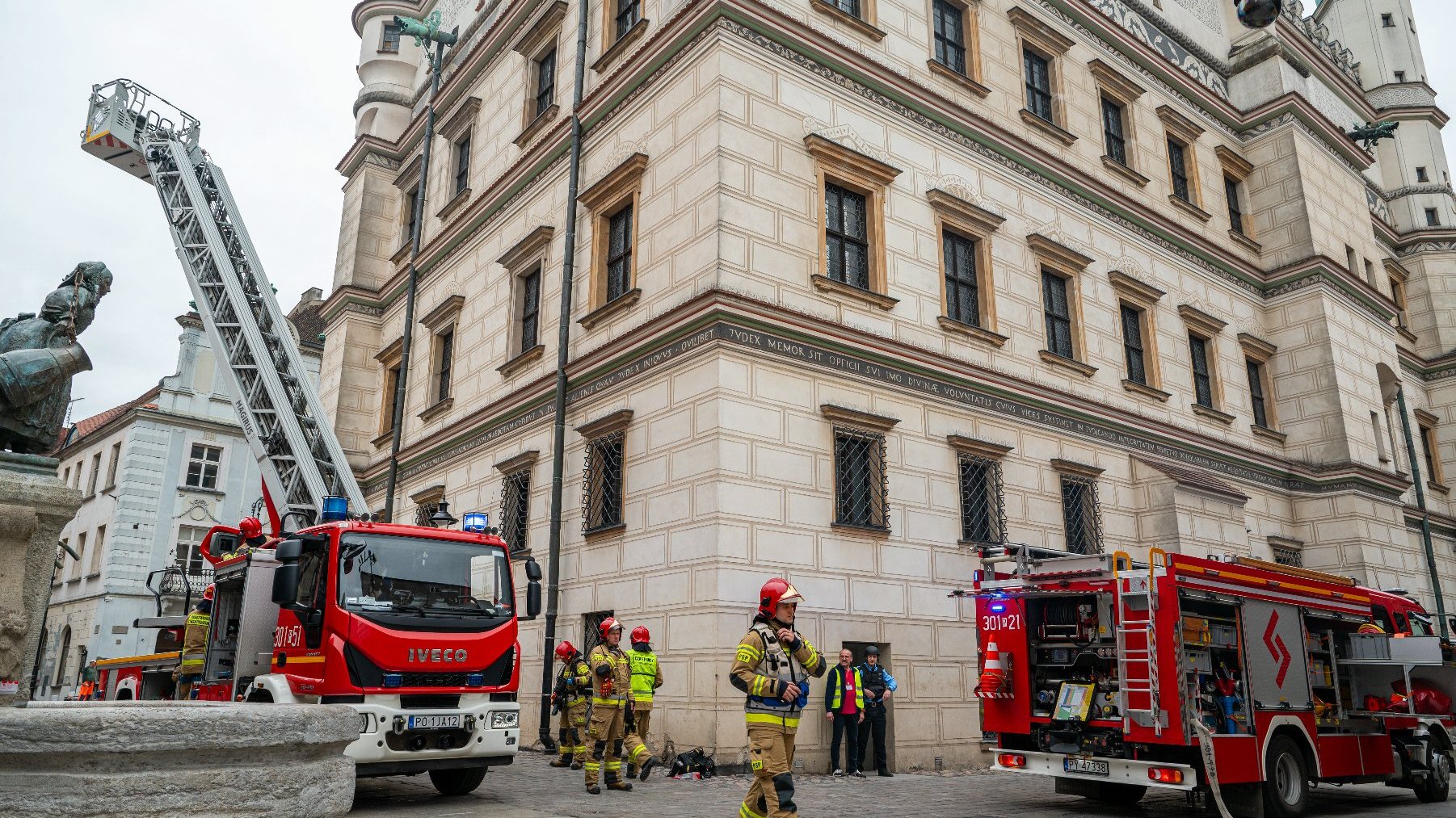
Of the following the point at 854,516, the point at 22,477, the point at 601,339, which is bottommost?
the point at 22,477

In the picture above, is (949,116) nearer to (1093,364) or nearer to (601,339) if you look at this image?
(1093,364)

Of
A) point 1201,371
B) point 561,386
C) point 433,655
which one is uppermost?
point 1201,371

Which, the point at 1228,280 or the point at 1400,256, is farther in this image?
the point at 1400,256

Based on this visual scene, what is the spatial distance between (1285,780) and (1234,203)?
62.1 ft

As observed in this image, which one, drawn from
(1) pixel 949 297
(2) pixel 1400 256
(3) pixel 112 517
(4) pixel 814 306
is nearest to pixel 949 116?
(1) pixel 949 297

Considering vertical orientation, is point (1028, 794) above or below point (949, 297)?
below

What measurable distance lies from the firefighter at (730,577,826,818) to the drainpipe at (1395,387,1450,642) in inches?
953

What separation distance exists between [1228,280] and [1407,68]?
2023 cm

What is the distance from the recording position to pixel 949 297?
1708cm

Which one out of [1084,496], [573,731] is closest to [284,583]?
[573,731]

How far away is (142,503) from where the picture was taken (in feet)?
116

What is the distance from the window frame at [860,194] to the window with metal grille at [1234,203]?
42.6ft

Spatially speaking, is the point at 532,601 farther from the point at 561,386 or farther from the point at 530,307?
the point at 530,307

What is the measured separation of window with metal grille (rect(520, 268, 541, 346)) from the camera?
1880cm
